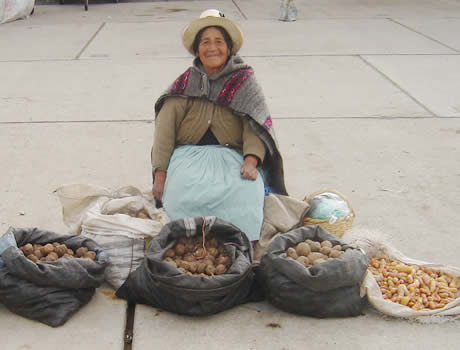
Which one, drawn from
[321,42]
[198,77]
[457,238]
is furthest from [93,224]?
[321,42]

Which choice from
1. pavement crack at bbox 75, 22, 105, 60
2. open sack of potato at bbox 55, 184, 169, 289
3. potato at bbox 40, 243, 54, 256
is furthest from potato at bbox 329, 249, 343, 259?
pavement crack at bbox 75, 22, 105, 60

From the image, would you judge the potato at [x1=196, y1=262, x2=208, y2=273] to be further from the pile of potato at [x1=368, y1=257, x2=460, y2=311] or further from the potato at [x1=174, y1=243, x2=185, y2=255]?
the pile of potato at [x1=368, y1=257, x2=460, y2=311]

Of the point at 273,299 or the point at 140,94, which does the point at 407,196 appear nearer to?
the point at 273,299

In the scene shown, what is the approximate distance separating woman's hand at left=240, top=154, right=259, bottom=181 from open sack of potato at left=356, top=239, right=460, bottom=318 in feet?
2.53

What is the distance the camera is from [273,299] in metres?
3.03

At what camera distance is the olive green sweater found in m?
3.56

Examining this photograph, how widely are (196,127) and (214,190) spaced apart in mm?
419

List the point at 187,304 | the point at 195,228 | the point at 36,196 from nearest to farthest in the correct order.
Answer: the point at 187,304 < the point at 195,228 < the point at 36,196

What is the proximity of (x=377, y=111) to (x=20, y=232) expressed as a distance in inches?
151

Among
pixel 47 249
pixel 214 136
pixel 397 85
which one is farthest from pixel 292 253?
pixel 397 85

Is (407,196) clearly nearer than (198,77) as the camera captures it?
No

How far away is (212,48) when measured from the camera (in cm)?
348

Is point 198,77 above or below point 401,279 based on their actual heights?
above

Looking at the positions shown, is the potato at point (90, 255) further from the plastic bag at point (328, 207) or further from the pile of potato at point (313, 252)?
the plastic bag at point (328, 207)
